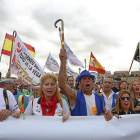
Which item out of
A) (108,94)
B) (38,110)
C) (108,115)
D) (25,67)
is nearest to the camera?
(108,115)

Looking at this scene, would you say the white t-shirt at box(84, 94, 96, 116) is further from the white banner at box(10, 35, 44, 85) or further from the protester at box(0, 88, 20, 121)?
the white banner at box(10, 35, 44, 85)

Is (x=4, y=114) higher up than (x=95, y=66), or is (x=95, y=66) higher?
(x=95, y=66)

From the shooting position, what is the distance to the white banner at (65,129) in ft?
6.32

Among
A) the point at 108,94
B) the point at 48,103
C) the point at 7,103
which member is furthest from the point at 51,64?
the point at 7,103

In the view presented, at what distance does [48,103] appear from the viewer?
2293 mm

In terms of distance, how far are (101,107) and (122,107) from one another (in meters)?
0.35

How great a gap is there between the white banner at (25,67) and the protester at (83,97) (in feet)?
10.3

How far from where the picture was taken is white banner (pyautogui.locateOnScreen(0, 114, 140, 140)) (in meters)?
1.93

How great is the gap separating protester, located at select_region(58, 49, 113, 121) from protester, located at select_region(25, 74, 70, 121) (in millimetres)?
176

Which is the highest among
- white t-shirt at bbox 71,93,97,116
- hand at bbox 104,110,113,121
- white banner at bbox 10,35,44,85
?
white banner at bbox 10,35,44,85

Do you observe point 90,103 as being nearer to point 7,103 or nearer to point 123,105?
point 123,105

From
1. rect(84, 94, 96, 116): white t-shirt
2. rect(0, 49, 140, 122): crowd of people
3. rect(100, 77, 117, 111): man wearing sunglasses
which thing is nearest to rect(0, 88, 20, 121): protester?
rect(0, 49, 140, 122): crowd of people

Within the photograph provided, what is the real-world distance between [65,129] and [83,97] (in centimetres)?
78

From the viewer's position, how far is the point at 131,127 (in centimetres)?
219
